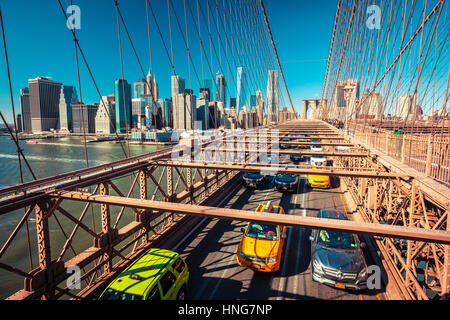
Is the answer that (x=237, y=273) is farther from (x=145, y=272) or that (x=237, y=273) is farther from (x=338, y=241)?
(x=338, y=241)

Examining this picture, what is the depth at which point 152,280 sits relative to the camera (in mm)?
5895

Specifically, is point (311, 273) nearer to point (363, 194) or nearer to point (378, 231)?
point (378, 231)

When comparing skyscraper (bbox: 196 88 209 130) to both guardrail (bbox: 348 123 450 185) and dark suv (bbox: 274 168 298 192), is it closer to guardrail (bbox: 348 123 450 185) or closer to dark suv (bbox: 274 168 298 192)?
dark suv (bbox: 274 168 298 192)

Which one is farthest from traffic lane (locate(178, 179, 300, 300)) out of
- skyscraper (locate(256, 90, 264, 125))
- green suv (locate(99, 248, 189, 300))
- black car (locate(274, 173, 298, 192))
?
skyscraper (locate(256, 90, 264, 125))

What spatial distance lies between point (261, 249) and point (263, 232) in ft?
2.78

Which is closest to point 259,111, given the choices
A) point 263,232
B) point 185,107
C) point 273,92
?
point 185,107

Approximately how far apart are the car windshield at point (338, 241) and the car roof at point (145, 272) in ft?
17.0

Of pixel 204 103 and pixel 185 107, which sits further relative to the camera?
pixel 204 103

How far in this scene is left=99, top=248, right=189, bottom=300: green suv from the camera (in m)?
5.57
